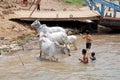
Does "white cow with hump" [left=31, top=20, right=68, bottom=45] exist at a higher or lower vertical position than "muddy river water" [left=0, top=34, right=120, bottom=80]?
higher

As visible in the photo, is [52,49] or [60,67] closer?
[60,67]

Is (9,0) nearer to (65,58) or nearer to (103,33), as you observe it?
(103,33)

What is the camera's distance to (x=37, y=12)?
26.6 meters

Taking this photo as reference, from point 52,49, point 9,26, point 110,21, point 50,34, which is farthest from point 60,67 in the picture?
point 110,21

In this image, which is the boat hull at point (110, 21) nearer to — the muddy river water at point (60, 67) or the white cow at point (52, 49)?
the muddy river water at point (60, 67)

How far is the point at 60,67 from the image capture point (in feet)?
47.6

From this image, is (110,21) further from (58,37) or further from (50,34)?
(50,34)

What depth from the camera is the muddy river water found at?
13.0m

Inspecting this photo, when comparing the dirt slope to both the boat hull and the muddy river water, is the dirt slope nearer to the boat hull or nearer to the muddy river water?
the muddy river water

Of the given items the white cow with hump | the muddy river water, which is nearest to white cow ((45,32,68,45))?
the white cow with hump

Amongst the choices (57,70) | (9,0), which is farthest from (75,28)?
(57,70)

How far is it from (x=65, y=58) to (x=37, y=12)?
424 inches

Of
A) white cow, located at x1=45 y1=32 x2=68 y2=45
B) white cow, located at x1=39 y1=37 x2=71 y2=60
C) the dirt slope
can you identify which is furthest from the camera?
the dirt slope

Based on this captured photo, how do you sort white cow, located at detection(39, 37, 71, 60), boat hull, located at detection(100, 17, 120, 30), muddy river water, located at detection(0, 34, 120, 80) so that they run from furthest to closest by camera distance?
boat hull, located at detection(100, 17, 120, 30) → white cow, located at detection(39, 37, 71, 60) → muddy river water, located at detection(0, 34, 120, 80)
